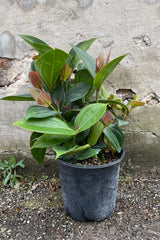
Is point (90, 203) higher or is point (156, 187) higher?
point (90, 203)

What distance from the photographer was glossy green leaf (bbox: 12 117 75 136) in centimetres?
97

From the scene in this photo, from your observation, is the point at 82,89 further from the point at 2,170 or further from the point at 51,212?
the point at 2,170

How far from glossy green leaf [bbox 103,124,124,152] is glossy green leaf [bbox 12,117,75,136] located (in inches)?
11.4

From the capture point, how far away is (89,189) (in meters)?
1.21

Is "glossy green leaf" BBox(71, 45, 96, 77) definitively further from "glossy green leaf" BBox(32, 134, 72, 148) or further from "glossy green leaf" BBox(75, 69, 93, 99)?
"glossy green leaf" BBox(32, 134, 72, 148)

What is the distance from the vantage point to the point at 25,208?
1461mm

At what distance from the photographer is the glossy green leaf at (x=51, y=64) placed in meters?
0.93

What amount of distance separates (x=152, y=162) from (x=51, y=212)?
2.85 ft

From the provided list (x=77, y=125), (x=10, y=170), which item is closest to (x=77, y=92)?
(x=77, y=125)

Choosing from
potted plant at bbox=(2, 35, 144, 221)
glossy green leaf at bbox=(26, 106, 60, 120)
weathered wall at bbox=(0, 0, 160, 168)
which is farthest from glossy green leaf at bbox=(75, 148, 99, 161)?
weathered wall at bbox=(0, 0, 160, 168)

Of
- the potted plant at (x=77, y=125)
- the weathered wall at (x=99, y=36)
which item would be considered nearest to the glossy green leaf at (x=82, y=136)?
the potted plant at (x=77, y=125)

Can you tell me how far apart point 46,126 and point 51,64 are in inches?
11.3

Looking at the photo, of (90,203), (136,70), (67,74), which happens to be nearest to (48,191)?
(90,203)

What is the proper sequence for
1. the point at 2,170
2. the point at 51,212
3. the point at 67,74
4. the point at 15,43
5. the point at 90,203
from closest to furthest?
1. the point at 67,74
2. the point at 90,203
3. the point at 51,212
4. the point at 15,43
5. the point at 2,170
